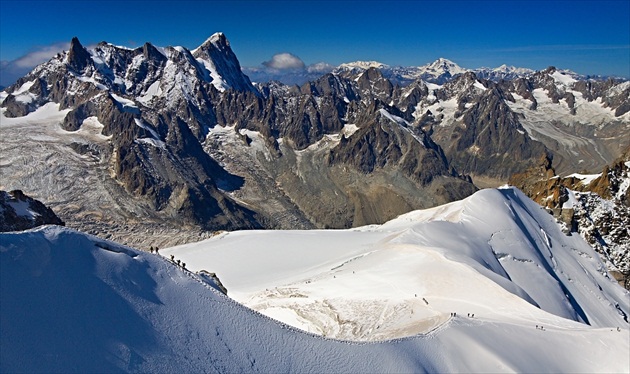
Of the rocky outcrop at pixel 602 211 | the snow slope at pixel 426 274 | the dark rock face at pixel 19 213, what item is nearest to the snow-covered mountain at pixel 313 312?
the snow slope at pixel 426 274

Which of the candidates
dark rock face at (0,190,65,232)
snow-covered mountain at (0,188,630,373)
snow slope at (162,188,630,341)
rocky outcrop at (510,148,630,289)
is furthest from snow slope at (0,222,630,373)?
rocky outcrop at (510,148,630,289)

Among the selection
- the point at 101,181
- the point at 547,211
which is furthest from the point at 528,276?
the point at 101,181

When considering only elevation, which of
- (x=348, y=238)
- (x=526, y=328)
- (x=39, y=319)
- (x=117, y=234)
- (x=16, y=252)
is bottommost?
(x=117, y=234)

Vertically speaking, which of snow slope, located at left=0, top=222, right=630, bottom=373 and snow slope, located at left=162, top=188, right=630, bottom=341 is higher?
snow slope, located at left=0, top=222, right=630, bottom=373

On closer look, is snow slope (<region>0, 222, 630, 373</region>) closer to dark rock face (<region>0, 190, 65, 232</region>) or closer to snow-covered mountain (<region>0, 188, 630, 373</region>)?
snow-covered mountain (<region>0, 188, 630, 373</region>)

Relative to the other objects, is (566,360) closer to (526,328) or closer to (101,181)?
(526,328)

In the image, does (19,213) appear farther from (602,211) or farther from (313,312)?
(602,211)
